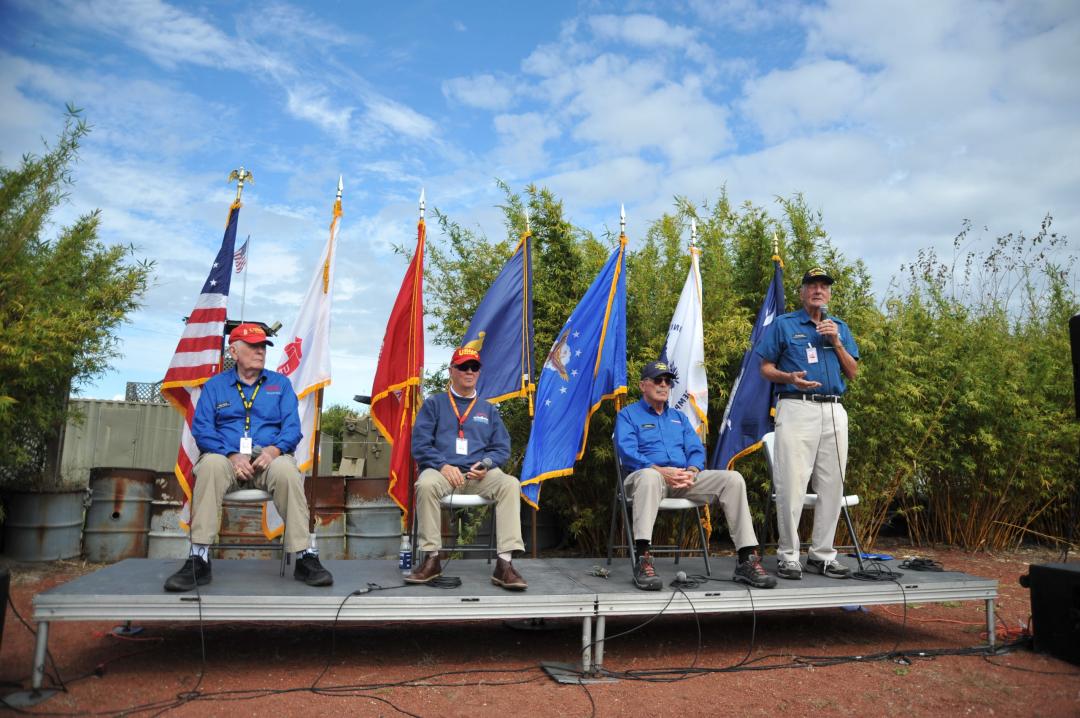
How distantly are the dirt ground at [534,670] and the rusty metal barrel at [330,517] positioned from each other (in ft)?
6.76

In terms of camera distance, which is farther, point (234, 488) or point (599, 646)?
point (234, 488)

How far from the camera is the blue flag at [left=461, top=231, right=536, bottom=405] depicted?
5191mm

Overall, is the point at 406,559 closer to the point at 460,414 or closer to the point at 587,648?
the point at 460,414

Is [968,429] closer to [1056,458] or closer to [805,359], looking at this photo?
[1056,458]

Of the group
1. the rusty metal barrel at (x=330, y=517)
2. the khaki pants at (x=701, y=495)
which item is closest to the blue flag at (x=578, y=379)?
the khaki pants at (x=701, y=495)

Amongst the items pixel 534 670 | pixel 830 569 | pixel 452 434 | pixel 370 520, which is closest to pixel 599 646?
pixel 534 670

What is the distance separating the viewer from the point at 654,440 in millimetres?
4488

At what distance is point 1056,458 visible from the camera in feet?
24.0

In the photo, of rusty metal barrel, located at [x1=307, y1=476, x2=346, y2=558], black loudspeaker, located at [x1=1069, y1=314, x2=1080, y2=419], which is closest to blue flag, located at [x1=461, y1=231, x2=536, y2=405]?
Answer: rusty metal barrel, located at [x1=307, y1=476, x2=346, y2=558]

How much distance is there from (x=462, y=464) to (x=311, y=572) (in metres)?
0.99

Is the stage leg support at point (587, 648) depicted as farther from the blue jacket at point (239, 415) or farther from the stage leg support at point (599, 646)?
the blue jacket at point (239, 415)

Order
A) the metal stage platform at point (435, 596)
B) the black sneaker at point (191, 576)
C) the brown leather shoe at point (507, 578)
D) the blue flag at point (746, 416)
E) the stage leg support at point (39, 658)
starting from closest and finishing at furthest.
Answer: the stage leg support at point (39, 658) < the metal stage platform at point (435, 596) < the black sneaker at point (191, 576) < the brown leather shoe at point (507, 578) < the blue flag at point (746, 416)

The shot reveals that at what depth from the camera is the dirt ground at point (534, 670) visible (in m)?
3.17

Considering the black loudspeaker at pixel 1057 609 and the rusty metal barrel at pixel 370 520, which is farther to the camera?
the rusty metal barrel at pixel 370 520
